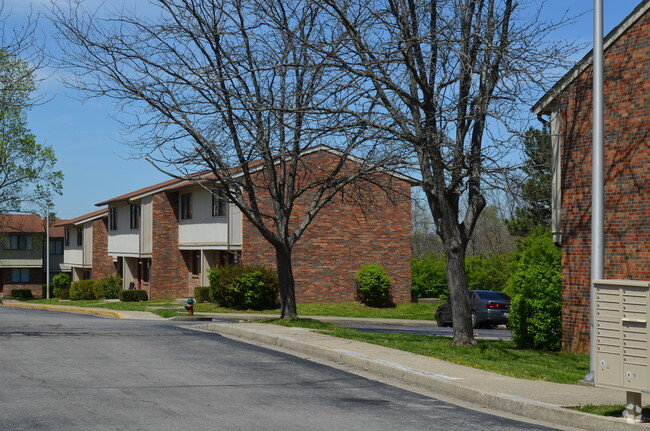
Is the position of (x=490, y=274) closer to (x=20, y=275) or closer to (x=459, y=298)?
(x=459, y=298)

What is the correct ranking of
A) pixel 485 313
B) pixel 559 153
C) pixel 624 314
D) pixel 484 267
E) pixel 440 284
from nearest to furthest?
pixel 624 314 → pixel 559 153 → pixel 485 313 → pixel 484 267 → pixel 440 284

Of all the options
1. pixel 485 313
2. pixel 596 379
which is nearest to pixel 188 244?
pixel 485 313

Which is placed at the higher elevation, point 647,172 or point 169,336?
point 647,172

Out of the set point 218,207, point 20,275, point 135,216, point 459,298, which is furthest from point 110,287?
point 459,298

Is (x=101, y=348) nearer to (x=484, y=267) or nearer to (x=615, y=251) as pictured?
(x=615, y=251)

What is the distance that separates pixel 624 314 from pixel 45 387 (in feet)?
24.0

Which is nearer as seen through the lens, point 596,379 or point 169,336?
point 596,379

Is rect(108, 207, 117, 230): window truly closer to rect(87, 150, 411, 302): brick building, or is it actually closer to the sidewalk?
rect(87, 150, 411, 302): brick building

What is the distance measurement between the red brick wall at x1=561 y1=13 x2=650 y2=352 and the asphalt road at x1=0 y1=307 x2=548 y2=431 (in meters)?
6.71

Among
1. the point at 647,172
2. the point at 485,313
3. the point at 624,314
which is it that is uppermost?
the point at 647,172

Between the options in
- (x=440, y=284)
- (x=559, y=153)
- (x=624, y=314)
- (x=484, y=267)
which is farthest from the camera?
(x=440, y=284)

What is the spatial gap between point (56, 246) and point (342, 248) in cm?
5543

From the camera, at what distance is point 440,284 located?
4562 centimetres

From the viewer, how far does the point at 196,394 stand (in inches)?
406
